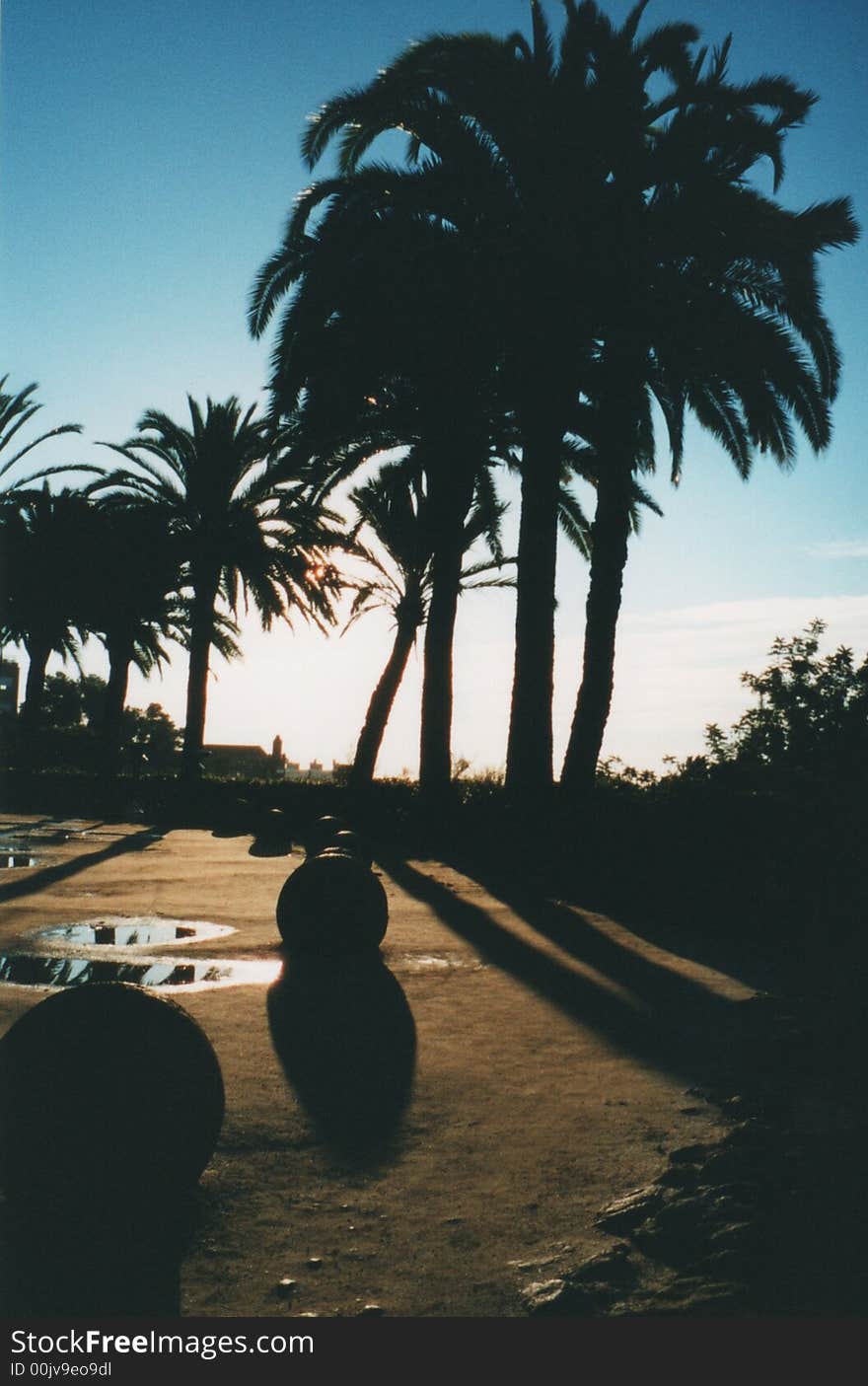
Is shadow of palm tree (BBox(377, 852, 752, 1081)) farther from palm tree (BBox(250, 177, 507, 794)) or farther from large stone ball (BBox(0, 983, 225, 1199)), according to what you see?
palm tree (BBox(250, 177, 507, 794))

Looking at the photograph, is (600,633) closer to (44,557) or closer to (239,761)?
(44,557)

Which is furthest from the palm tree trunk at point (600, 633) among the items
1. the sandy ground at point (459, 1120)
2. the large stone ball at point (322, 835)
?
the sandy ground at point (459, 1120)

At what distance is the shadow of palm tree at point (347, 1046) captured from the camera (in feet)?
15.4

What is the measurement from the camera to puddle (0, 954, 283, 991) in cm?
712

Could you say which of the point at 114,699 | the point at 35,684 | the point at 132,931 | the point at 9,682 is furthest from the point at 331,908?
the point at 9,682

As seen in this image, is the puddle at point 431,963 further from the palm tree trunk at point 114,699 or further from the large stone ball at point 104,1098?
the palm tree trunk at point 114,699

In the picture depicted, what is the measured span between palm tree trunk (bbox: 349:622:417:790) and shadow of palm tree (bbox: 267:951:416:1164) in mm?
17415

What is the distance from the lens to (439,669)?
19516 millimetres

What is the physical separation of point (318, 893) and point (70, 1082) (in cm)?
512

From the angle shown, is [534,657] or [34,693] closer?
[534,657]

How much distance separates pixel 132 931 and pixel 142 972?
1.90m

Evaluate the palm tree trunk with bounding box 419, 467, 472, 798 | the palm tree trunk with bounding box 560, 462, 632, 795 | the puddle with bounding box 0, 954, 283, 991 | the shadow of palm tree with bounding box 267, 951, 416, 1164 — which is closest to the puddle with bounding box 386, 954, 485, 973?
the shadow of palm tree with bounding box 267, 951, 416, 1164

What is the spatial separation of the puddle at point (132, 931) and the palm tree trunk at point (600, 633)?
722 cm

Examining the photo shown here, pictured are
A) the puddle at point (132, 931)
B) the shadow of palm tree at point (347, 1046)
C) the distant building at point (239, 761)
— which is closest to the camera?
the shadow of palm tree at point (347, 1046)
